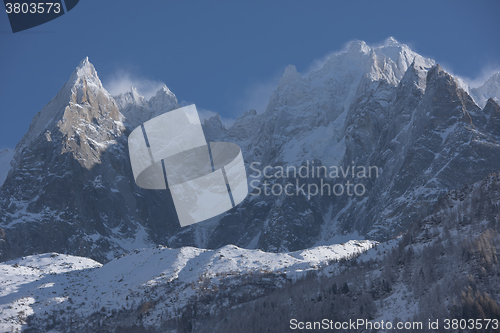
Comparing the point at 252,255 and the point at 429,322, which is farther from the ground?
the point at 252,255

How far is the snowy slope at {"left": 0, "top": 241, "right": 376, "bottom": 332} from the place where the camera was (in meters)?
96.9

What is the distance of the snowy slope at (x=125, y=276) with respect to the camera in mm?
96938

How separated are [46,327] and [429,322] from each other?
61.7 meters

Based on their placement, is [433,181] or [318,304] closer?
[318,304]

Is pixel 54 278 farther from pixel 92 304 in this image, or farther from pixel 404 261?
pixel 404 261

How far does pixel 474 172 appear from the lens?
19575 cm

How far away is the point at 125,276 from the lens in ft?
371

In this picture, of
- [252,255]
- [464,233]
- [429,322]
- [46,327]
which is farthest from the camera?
[252,255]

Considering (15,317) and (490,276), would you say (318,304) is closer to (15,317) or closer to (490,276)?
(490,276)

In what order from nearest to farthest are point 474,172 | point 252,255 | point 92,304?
point 92,304 → point 252,255 → point 474,172

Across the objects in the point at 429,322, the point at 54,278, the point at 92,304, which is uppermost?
the point at 54,278

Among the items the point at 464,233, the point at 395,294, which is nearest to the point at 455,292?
the point at 395,294

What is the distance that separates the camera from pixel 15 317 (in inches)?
3570

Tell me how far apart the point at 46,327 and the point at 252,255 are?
46.0 meters
